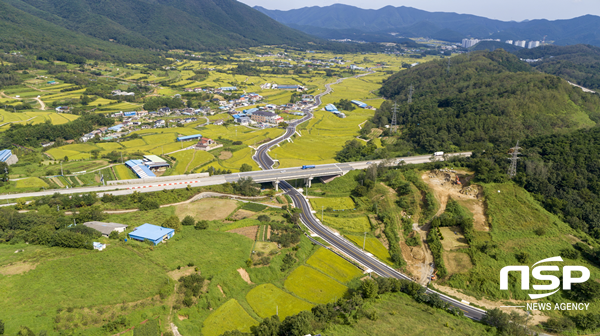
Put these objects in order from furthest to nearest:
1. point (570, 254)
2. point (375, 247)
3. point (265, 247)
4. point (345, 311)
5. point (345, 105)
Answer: point (345, 105), point (375, 247), point (570, 254), point (265, 247), point (345, 311)

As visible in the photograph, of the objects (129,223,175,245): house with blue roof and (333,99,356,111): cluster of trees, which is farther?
(333,99,356,111): cluster of trees

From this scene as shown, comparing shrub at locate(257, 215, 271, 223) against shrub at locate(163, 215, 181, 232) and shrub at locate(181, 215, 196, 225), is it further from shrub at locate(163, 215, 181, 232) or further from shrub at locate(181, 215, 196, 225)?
A: shrub at locate(163, 215, 181, 232)

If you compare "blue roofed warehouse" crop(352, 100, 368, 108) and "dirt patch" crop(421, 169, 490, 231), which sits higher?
"blue roofed warehouse" crop(352, 100, 368, 108)

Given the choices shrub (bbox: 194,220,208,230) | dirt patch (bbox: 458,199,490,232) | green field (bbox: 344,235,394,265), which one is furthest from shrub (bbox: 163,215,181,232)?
dirt patch (bbox: 458,199,490,232)

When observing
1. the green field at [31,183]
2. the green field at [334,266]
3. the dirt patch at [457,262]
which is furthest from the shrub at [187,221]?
the dirt patch at [457,262]

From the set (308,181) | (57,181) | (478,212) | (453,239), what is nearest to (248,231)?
(308,181)

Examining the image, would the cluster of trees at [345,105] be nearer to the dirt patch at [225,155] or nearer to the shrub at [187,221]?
the dirt patch at [225,155]

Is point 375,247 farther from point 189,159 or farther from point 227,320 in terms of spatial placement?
point 189,159
